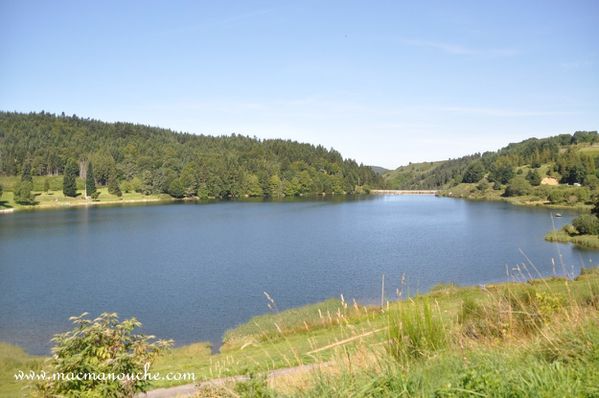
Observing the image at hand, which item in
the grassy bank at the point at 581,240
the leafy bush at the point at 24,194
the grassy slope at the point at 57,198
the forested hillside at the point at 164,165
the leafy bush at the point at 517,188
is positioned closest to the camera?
the grassy bank at the point at 581,240

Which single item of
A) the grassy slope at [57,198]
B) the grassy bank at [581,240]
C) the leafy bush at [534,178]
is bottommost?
the grassy bank at [581,240]

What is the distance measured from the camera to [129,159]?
543 ft

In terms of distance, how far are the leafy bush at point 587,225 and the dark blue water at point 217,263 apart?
16.6 ft

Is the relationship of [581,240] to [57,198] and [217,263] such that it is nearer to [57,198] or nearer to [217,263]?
[217,263]

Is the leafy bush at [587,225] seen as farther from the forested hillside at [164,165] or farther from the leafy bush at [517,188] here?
the forested hillside at [164,165]

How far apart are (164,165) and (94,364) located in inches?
6461

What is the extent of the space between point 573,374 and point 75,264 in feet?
170

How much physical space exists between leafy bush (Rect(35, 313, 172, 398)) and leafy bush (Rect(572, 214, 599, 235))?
228ft

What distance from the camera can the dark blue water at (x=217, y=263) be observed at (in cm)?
3275

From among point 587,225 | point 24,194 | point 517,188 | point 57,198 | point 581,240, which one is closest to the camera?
point 581,240

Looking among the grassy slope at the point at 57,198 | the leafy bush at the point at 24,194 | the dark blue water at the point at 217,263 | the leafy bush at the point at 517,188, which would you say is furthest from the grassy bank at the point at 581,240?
the leafy bush at the point at 24,194

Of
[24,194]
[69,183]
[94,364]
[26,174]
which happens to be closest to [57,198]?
[69,183]

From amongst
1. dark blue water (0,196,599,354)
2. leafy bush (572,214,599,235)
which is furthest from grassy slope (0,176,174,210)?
leafy bush (572,214,599,235)

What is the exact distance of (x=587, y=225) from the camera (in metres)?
63.8
